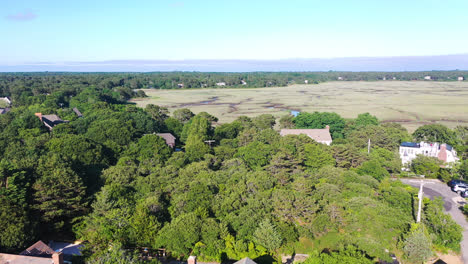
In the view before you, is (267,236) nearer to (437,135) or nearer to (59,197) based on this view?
(59,197)

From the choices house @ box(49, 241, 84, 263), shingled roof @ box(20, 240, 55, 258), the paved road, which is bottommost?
the paved road

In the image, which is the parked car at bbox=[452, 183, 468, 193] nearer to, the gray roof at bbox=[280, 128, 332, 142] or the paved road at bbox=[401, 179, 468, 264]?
the paved road at bbox=[401, 179, 468, 264]

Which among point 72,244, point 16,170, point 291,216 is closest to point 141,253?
point 72,244

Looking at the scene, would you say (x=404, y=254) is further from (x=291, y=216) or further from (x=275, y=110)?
(x=275, y=110)

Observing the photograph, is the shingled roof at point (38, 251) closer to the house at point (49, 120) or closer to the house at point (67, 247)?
the house at point (67, 247)

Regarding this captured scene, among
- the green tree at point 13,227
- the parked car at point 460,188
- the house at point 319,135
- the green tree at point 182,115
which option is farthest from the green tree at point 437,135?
the green tree at point 13,227

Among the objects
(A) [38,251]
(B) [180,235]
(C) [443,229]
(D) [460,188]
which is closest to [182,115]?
(D) [460,188]

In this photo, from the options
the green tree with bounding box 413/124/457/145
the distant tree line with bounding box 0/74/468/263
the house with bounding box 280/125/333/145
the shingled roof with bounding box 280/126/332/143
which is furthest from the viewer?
the green tree with bounding box 413/124/457/145

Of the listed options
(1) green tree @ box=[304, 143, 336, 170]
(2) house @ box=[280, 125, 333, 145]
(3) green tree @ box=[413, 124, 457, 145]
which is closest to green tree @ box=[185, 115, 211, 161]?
(1) green tree @ box=[304, 143, 336, 170]
